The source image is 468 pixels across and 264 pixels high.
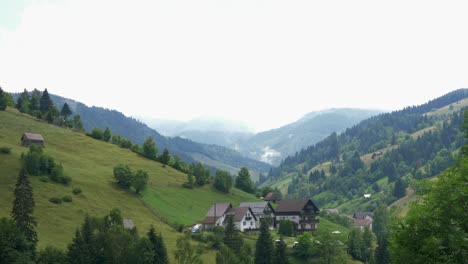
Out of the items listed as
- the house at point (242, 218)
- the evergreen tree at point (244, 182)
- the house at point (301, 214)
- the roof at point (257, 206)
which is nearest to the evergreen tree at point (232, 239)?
the house at point (242, 218)

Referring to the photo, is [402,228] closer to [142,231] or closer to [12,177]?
[142,231]

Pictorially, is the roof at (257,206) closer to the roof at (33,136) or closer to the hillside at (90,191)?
the hillside at (90,191)

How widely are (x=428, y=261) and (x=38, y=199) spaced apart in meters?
96.6

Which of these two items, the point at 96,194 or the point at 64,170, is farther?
the point at 64,170

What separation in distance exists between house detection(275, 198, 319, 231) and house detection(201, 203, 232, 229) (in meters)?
19.6

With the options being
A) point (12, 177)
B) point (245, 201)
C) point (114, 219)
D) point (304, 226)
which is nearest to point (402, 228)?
point (114, 219)

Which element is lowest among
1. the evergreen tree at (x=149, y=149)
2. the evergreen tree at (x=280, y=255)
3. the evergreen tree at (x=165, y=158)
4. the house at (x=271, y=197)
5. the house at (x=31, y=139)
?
the house at (x=271, y=197)

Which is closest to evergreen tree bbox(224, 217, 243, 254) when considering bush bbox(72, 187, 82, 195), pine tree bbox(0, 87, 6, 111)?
bush bbox(72, 187, 82, 195)

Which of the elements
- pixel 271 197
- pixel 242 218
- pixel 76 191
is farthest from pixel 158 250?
pixel 271 197

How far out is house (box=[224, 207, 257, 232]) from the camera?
→ 138125 millimetres

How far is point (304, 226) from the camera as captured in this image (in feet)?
498

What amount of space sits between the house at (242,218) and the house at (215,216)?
1.22 metres

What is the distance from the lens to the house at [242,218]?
453 feet

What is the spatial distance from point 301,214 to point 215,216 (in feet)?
96.1
